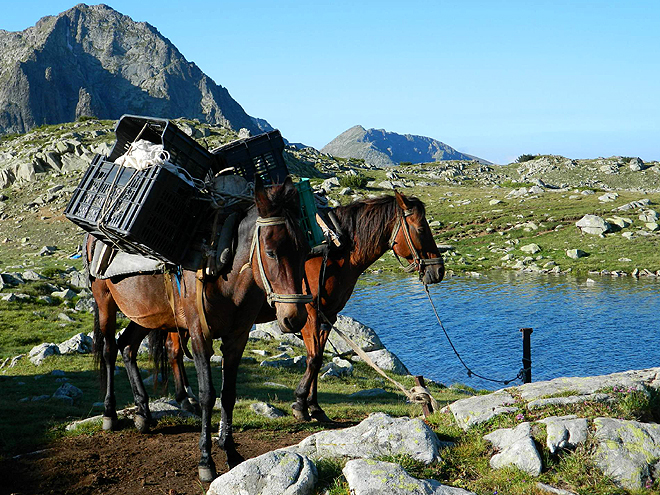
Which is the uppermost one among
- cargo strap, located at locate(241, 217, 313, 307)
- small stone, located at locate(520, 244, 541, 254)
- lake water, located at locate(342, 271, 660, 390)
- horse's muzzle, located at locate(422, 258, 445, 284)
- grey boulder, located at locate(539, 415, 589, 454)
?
cargo strap, located at locate(241, 217, 313, 307)

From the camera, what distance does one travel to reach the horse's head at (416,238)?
10625 millimetres

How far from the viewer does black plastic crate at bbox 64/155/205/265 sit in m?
6.87

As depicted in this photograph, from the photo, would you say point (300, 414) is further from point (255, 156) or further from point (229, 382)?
point (255, 156)

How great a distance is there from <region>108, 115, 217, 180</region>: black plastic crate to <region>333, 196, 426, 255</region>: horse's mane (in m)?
2.95

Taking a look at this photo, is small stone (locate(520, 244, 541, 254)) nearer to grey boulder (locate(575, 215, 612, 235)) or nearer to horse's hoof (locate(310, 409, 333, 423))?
grey boulder (locate(575, 215, 612, 235))

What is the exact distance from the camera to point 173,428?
952 cm

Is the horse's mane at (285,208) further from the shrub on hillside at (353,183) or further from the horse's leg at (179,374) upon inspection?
the shrub on hillside at (353,183)

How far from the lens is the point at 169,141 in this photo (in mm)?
8031

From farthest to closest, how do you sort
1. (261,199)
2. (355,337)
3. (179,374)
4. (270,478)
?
1. (355,337)
2. (179,374)
3. (261,199)
4. (270,478)

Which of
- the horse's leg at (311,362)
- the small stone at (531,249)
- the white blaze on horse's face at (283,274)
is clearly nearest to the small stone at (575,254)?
the small stone at (531,249)

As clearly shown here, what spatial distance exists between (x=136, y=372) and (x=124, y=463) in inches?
81.0

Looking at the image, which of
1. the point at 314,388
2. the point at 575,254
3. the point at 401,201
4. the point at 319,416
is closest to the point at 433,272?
the point at 401,201

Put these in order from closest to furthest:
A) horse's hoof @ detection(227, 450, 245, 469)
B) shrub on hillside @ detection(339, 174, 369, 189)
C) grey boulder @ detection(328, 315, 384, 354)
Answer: horse's hoof @ detection(227, 450, 245, 469), grey boulder @ detection(328, 315, 384, 354), shrub on hillside @ detection(339, 174, 369, 189)

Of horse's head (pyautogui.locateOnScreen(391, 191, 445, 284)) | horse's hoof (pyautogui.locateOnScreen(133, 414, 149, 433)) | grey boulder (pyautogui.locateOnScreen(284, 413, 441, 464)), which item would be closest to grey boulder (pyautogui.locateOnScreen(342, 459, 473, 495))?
grey boulder (pyautogui.locateOnScreen(284, 413, 441, 464))
